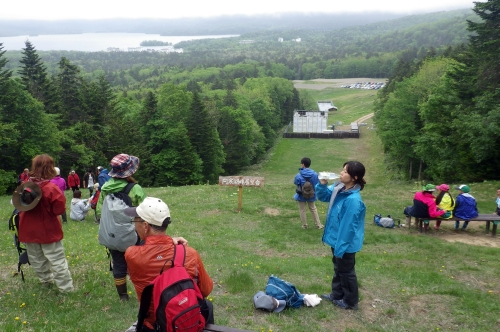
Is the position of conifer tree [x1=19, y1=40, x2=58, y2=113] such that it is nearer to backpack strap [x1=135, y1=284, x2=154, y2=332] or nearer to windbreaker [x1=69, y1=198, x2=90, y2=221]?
windbreaker [x1=69, y1=198, x2=90, y2=221]

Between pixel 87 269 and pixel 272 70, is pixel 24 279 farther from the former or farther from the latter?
pixel 272 70

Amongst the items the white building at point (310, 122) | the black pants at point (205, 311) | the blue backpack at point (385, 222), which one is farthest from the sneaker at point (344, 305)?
the white building at point (310, 122)

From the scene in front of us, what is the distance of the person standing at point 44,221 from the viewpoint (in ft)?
21.2

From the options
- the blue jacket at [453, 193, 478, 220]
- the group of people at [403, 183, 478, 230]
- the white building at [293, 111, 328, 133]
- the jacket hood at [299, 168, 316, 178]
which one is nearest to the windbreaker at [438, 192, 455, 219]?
the group of people at [403, 183, 478, 230]

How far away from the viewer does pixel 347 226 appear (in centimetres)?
664

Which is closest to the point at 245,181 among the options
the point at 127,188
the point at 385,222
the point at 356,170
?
the point at 385,222

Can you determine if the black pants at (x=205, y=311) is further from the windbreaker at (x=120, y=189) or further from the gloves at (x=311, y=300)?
the gloves at (x=311, y=300)

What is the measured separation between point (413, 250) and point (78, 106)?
4531 cm

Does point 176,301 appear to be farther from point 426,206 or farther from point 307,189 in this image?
point 426,206

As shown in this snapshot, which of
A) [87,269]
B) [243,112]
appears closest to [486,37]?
[87,269]

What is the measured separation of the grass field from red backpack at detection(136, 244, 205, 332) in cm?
269

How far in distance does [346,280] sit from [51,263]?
5095 mm

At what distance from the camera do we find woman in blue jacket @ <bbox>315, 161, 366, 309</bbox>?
6.60 meters

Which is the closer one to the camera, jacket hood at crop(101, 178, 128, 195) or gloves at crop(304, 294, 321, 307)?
jacket hood at crop(101, 178, 128, 195)
